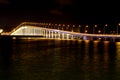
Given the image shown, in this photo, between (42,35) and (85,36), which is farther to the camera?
(42,35)

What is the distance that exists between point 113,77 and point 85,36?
289ft

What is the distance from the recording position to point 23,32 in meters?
156

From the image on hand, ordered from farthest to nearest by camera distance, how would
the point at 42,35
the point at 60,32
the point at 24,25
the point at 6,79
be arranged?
the point at 24,25 < the point at 42,35 < the point at 60,32 < the point at 6,79

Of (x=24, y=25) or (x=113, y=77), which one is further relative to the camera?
(x=24, y=25)

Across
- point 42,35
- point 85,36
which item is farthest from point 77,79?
point 42,35

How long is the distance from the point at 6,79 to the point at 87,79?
277 centimetres

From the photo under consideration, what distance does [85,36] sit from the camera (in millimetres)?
100438

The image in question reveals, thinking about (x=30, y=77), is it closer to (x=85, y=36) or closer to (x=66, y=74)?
(x=66, y=74)

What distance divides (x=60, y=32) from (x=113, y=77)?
106 metres

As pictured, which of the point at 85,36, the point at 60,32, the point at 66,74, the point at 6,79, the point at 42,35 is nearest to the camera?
the point at 6,79

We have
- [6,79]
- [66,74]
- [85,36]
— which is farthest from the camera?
[85,36]

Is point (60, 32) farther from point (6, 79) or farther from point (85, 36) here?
point (6, 79)

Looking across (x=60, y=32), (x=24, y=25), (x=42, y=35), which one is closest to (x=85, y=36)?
(x=60, y=32)

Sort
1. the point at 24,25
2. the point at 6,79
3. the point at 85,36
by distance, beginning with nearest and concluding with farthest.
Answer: the point at 6,79 < the point at 85,36 < the point at 24,25
